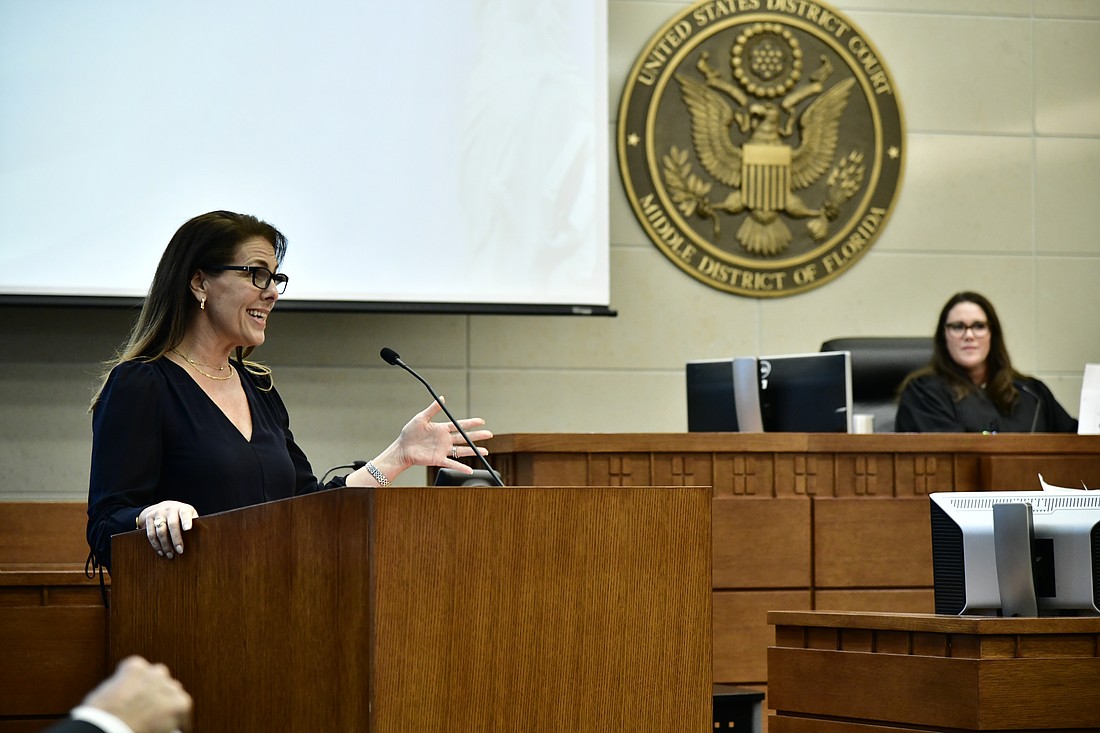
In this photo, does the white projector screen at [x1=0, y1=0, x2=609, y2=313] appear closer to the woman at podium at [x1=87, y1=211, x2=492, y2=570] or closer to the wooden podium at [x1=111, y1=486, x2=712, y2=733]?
the woman at podium at [x1=87, y1=211, x2=492, y2=570]

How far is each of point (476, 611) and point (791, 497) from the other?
2.65 meters

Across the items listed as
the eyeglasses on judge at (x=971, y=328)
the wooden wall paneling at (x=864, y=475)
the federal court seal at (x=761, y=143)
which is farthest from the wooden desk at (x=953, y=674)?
the federal court seal at (x=761, y=143)

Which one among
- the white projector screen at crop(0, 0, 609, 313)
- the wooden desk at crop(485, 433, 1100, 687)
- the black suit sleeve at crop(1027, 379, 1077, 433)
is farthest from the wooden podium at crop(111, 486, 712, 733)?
the black suit sleeve at crop(1027, 379, 1077, 433)

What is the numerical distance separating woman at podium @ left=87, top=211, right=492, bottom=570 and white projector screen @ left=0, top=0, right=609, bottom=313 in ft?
8.53

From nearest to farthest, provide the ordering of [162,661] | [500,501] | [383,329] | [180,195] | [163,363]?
1. [500,501]
2. [162,661]
3. [163,363]
4. [180,195]
5. [383,329]

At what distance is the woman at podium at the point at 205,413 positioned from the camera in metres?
2.36

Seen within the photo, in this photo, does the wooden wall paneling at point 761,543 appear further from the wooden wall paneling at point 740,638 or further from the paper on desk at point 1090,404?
the paper on desk at point 1090,404

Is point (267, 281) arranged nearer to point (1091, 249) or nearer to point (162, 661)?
point (162, 661)

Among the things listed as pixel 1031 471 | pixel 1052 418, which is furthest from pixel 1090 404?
pixel 1052 418

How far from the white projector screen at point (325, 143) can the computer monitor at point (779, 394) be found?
1.00 m

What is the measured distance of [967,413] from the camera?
519 cm

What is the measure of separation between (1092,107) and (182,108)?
426 centimetres

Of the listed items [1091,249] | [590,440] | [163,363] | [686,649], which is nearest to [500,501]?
[686,649]

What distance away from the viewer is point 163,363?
8.20ft
